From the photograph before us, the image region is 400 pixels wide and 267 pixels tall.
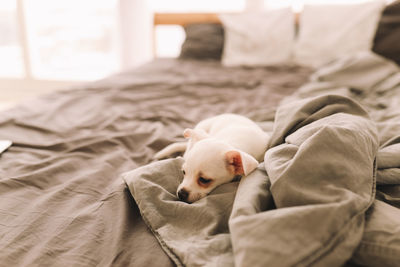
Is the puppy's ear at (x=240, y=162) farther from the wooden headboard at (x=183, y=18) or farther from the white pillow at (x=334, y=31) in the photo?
the wooden headboard at (x=183, y=18)

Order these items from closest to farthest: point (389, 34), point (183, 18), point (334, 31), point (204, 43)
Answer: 1. point (389, 34)
2. point (334, 31)
3. point (204, 43)
4. point (183, 18)

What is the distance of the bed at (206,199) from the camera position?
49 centimetres

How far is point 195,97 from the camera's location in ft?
5.34

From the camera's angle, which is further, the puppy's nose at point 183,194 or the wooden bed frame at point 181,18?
the wooden bed frame at point 181,18

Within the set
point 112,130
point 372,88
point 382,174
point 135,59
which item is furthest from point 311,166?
point 135,59

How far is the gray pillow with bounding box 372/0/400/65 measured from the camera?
1.96m

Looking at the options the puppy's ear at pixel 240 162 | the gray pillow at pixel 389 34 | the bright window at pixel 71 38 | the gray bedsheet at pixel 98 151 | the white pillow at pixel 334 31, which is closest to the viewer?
the gray bedsheet at pixel 98 151

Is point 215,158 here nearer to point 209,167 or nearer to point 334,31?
point 209,167

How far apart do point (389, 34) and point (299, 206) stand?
198 cm

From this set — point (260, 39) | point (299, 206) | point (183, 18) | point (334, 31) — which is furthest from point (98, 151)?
point (183, 18)

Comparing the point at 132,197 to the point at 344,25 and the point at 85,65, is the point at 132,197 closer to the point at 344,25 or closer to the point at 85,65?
the point at 344,25

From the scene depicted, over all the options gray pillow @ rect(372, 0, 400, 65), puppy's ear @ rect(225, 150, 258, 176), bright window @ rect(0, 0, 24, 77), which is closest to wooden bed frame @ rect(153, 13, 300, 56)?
gray pillow @ rect(372, 0, 400, 65)

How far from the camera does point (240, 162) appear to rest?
78 centimetres

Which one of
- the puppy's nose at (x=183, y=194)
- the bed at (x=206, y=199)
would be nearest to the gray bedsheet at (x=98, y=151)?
the bed at (x=206, y=199)
